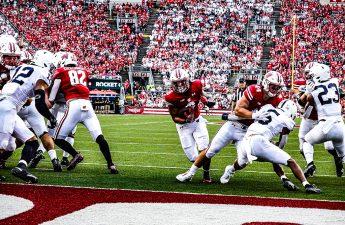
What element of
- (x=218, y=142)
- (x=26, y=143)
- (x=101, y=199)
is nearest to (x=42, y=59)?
(x=26, y=143)

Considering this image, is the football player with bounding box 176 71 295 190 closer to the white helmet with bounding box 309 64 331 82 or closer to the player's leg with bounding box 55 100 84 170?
the white helmet with bounding box 309 64 331 82

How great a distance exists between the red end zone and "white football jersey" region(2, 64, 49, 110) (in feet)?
4.21

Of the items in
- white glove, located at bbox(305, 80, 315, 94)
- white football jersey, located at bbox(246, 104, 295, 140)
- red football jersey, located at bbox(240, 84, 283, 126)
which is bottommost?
white football jersey, located at bbox(246, 104, 295, 140)

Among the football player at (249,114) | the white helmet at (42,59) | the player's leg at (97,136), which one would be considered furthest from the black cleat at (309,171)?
the white helmet at (42,59)

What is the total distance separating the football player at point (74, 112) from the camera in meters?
10.1

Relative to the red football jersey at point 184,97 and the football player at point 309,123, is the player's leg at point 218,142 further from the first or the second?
the football player at point 309,123

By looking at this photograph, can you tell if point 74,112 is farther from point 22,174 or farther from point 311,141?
point 311,141

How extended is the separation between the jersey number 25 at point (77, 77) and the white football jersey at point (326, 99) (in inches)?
142

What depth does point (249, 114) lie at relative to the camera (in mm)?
8641

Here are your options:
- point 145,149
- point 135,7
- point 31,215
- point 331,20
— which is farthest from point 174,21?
point 31,215

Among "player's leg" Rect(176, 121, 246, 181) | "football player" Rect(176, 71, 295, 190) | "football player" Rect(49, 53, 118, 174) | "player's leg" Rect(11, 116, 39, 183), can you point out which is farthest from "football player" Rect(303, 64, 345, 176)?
"player's leg" Rect(11, 116, 39, 183)

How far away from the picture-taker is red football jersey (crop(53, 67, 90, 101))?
10.3m

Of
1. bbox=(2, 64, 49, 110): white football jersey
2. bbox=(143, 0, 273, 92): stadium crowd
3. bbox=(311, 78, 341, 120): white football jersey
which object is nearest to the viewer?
bbox=(2, 64, 49, 110): white football jersey

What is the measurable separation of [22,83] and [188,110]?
8.28 ft
